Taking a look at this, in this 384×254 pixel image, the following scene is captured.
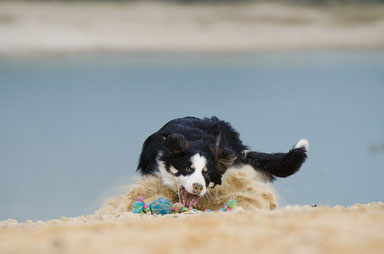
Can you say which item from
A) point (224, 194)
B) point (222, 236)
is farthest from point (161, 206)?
point (222, 236)

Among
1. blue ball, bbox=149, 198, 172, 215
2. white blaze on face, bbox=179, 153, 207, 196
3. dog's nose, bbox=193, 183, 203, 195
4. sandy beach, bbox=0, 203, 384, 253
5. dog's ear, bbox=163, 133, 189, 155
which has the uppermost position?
dog's ear, bbox=163, 133, 189, 155

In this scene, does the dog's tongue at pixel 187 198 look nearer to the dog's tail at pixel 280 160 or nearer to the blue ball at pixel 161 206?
the blue ball at pixel 161 206

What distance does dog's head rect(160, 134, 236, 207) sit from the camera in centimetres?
790

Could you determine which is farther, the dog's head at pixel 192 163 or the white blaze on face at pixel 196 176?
the dog's head at pixel 192 163

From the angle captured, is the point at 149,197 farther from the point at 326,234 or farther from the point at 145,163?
the point at 326,234

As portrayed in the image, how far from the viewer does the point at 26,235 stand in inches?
196

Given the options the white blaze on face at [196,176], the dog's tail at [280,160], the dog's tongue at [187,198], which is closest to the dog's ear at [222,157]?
Result: the white blaze on face at [196,176]

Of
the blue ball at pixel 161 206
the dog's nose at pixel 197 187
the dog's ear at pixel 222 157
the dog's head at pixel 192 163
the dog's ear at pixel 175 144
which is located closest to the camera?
the blue ball at pixel 161 206

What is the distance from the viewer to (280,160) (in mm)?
8898

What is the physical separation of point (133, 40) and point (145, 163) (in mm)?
17831

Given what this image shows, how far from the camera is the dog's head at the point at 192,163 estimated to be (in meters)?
7.90

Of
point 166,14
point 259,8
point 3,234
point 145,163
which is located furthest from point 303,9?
point 3,234

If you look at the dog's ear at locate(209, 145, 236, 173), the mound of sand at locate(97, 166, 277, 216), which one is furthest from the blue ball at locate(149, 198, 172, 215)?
the dog's ear at locate(209, 145, 236, 173)

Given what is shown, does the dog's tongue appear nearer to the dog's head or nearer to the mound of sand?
the dog's head
